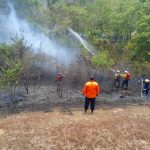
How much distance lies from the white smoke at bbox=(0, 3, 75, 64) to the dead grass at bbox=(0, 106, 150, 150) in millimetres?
13697

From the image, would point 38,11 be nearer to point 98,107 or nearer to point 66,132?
point 98,107

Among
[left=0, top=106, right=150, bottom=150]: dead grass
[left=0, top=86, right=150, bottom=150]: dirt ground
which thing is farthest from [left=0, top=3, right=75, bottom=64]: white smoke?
[left=0, top=106, right=150, bottom=150]: dead grass

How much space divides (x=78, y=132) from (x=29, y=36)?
847 inches

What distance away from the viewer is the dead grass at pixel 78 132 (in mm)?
11375

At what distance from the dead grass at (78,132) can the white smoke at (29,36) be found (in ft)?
44.9

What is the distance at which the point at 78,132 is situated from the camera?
1223 cm

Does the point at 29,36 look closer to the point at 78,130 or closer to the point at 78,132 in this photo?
the point at 78,130

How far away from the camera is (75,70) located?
24.4 metres

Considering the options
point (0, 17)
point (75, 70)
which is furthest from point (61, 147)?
point (0, 17)

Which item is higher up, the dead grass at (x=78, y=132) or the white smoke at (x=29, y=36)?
the white smoke at (x=29, y=36)

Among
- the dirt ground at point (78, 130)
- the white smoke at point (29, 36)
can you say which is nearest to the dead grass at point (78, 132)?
the dirt ground at point (78, 130)

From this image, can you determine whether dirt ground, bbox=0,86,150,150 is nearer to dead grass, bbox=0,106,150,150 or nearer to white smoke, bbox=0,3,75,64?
dead grass, bbox=0,106,150,150

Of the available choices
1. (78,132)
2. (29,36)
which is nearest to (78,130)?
(78,132)

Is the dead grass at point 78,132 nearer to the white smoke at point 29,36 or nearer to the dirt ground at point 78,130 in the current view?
the dirt ground at point 78,130
